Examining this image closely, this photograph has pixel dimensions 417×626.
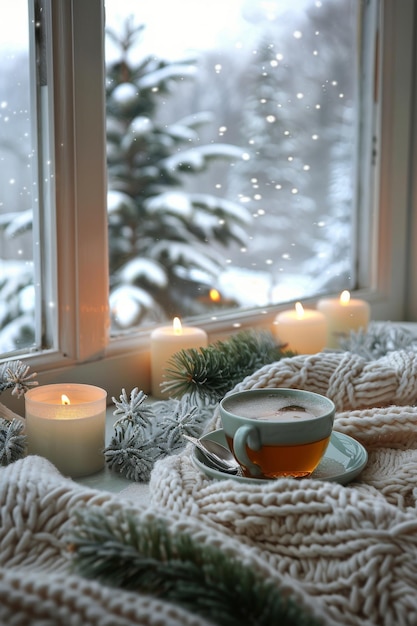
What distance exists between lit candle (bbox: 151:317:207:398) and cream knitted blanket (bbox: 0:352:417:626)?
38cm

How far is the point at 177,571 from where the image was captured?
1.48 feet

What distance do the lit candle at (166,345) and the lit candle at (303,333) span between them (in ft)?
0.54

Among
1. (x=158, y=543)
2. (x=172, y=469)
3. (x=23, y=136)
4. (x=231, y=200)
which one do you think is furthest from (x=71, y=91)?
(x=158, y=543)

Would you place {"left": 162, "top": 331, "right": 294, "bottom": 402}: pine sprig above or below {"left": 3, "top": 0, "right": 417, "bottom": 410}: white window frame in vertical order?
below

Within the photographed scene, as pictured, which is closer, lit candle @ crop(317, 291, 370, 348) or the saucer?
the saucer

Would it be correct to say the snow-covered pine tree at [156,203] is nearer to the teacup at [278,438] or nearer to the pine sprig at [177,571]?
the teacup at [278,438]

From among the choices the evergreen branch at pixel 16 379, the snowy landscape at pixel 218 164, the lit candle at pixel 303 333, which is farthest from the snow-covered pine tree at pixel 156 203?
the evergreen branch at pixel 16 379

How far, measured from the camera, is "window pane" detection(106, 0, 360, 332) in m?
1.09

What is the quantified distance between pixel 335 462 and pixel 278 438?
0.10m

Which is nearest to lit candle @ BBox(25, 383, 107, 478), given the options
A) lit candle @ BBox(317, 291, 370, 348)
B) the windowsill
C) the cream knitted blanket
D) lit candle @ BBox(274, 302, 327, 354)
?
the windowsill

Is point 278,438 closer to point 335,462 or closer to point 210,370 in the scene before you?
point 335,462

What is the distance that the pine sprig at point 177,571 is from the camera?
427 millimetres

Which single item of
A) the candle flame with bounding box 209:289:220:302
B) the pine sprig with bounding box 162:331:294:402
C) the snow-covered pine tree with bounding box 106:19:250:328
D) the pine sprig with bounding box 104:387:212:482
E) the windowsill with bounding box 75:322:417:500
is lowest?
the windowsill with bounding box 75:322:417:500

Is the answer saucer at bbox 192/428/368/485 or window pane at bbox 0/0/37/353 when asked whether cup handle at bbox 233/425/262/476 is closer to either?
saucer at bbox 192/428/368/485
